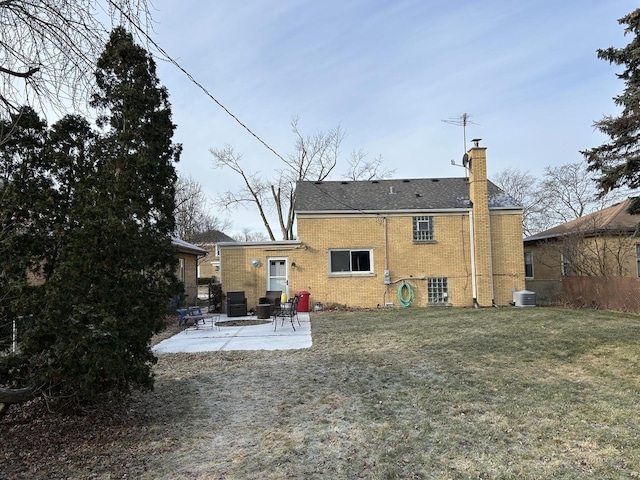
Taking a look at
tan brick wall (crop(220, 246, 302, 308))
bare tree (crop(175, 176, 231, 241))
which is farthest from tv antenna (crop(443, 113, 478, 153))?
bare tree (crop(175, 176, 231, 241))

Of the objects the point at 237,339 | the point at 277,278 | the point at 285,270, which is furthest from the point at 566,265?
the point at 237,339

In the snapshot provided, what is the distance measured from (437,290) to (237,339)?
939 centimetres

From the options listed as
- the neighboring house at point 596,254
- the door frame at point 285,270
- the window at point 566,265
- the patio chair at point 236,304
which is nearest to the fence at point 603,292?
the neighboring house at point 596,254

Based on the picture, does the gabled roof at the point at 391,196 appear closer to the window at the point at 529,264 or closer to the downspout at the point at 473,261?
the downspout at the point at 473,261

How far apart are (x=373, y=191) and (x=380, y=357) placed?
37.4ft

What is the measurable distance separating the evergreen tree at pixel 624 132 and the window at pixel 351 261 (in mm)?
8323

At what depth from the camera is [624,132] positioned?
981 centimetres

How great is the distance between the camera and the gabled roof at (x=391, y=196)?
16562 mm

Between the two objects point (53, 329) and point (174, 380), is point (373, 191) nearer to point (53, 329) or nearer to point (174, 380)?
point (174, 380)

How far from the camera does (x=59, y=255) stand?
406cm

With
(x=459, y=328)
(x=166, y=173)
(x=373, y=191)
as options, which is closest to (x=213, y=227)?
(x=373, y=191)

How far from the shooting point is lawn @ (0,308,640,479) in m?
3.38

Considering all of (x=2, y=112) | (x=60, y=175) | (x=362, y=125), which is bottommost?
(x=60, y=175)

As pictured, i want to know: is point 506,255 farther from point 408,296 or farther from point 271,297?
point 271,297
